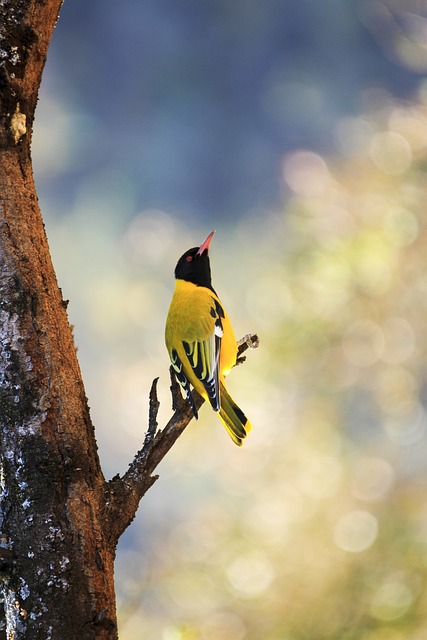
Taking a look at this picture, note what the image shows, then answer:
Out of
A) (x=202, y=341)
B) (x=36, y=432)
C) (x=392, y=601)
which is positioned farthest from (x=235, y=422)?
(x=392, y=601)

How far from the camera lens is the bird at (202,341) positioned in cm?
155

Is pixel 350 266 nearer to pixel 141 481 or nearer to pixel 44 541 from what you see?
pixel 141 481

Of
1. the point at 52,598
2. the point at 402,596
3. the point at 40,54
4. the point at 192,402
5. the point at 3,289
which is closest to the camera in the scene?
the point at 52,598

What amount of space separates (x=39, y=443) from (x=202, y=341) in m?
0.63

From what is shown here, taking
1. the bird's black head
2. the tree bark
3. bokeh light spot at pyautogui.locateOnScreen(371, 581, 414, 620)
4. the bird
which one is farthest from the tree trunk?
bokeh light spot at pyautogui.locateOnScreen(371, 581, 414, 620)

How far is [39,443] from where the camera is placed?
109cm

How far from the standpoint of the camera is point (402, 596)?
2389mm

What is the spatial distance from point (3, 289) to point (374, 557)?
5.52 ft

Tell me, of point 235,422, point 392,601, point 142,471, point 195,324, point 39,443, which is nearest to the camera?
point 39,443

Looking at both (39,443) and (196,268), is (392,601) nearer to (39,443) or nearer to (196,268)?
(196,268)

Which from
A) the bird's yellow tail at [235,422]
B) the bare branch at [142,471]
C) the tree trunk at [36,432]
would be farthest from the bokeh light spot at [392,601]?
the tree trunk at [36,432]

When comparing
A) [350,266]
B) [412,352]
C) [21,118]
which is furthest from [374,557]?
[21,118]

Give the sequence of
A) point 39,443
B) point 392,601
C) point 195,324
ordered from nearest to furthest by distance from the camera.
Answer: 1. point 39,443
2. point 195,324
3. point 392,601

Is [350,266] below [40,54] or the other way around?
the other way around
